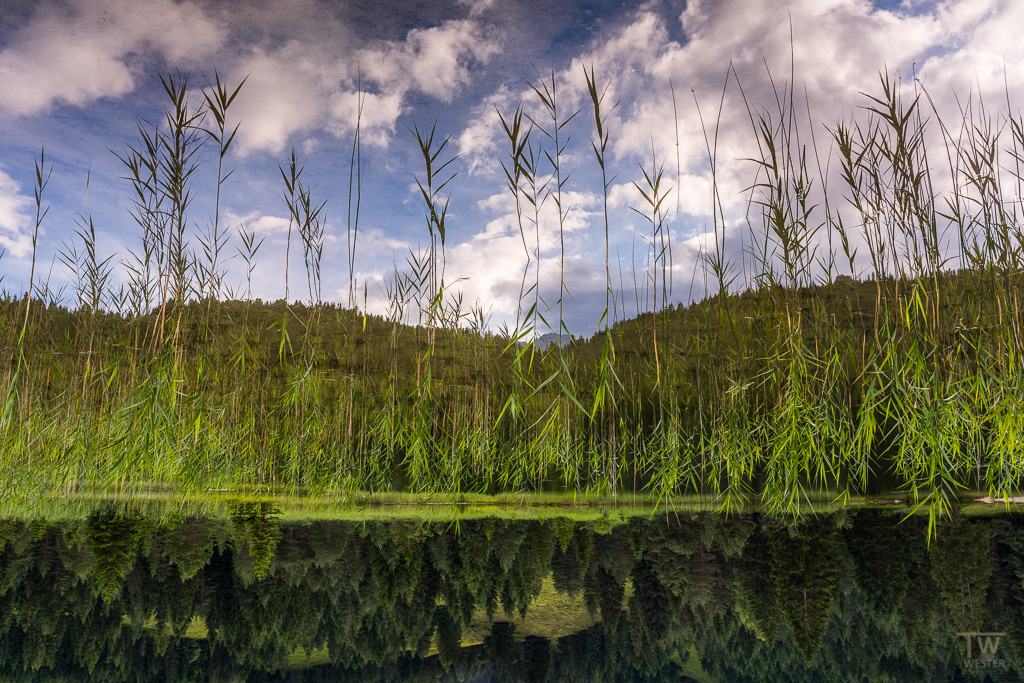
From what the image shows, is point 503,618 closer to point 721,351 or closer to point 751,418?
point 751,418

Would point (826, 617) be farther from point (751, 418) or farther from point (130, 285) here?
point (130, 285)

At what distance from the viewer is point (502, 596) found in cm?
183

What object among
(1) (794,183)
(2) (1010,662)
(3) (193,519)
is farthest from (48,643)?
(2) (1010,662)

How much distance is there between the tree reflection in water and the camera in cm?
162

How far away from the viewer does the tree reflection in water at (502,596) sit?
162 centimetres

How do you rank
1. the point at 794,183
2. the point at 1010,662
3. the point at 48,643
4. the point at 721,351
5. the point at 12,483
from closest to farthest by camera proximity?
the point at 1010,662
the point at 794,183
the point at 48,643
the point at 721,351
the point at 12,483

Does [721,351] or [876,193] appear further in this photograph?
[721,351]

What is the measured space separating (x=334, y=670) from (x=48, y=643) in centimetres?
125

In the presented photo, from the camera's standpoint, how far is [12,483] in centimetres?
222

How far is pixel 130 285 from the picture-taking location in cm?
232

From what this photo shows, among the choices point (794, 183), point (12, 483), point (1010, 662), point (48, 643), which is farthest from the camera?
point (12, 483)

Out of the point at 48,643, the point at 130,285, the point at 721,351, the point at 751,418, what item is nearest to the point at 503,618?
the point at 751,418

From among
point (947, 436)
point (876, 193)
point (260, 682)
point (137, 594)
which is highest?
point (876, 193)

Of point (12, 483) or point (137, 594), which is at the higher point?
point (12, 483)
